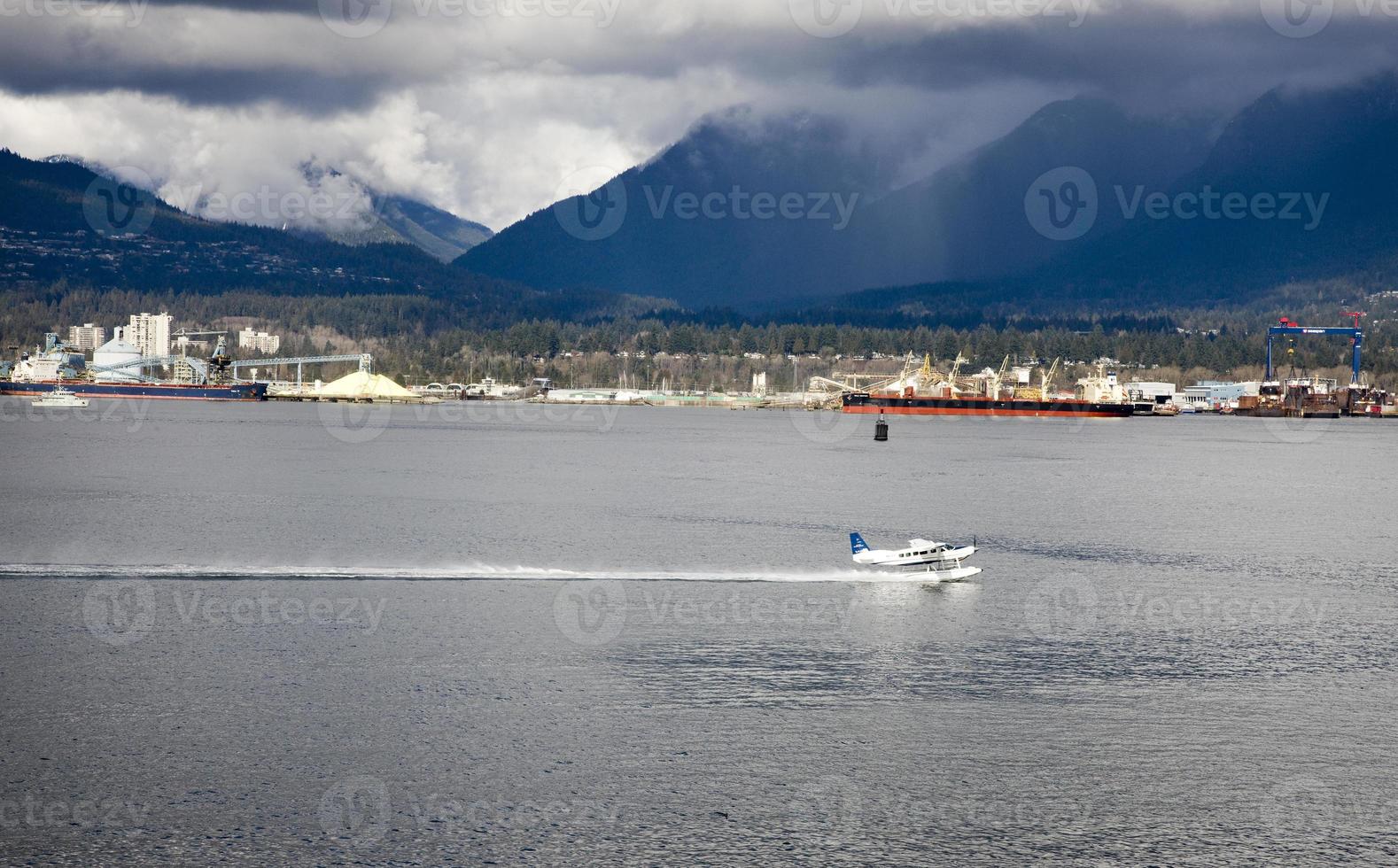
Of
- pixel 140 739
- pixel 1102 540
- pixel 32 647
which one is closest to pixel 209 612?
pixel 32 647

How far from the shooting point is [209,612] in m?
39.3

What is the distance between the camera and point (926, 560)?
48.1m

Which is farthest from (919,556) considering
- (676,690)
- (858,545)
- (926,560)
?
(676,690)

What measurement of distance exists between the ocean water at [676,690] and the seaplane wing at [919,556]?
1157 millimetres

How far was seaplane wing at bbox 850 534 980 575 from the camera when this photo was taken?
158 feet

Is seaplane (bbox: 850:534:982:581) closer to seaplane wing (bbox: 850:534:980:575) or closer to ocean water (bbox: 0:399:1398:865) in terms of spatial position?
seaplane wing (bbox: 850:534:980:575)

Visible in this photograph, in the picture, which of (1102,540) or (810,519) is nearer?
(1102,540)

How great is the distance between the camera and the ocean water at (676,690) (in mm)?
22422

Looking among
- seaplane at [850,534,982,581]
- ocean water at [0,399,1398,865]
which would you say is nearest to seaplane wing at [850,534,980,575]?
seaplane at [850,534,982,581]

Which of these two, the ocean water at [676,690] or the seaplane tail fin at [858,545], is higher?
the seaplane tail fin at [858,545]

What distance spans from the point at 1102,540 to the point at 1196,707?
31632mm

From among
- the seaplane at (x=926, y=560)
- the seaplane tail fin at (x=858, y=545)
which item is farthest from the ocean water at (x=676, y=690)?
the seaplane tail fin at (x=858, y=545)

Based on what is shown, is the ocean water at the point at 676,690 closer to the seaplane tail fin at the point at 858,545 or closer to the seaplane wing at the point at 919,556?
the seaplane wing at the point at 919,556

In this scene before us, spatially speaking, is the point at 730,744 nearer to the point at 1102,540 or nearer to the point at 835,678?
the point at 835,678
